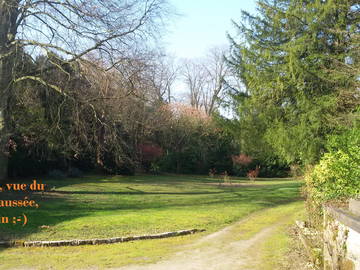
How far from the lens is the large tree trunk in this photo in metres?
13.0

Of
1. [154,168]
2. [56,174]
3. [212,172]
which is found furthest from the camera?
[212,172]

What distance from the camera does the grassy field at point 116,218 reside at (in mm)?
7258

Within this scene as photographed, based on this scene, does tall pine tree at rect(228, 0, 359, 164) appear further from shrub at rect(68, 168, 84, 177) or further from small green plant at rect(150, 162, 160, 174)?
small green plant at rect(150, 162, 160, 174)

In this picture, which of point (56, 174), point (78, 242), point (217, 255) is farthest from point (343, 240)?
point (56, 174)

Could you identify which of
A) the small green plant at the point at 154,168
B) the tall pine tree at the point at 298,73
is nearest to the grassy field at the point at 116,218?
the tall pine tree at the point at 298,73

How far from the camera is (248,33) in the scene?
18438 millimetres

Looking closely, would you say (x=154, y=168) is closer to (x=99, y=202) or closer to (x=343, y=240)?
(x=99, y=202)

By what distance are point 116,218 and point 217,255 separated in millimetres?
4298

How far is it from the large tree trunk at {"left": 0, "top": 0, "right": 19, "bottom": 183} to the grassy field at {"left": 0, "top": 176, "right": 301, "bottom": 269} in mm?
3283

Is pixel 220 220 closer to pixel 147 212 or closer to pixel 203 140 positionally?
pixel 147 212

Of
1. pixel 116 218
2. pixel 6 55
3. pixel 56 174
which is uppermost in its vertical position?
pixel 6 55

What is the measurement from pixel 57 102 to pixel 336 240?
12649mm

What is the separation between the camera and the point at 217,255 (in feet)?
23.8

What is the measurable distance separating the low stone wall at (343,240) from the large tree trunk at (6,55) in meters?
11.7
